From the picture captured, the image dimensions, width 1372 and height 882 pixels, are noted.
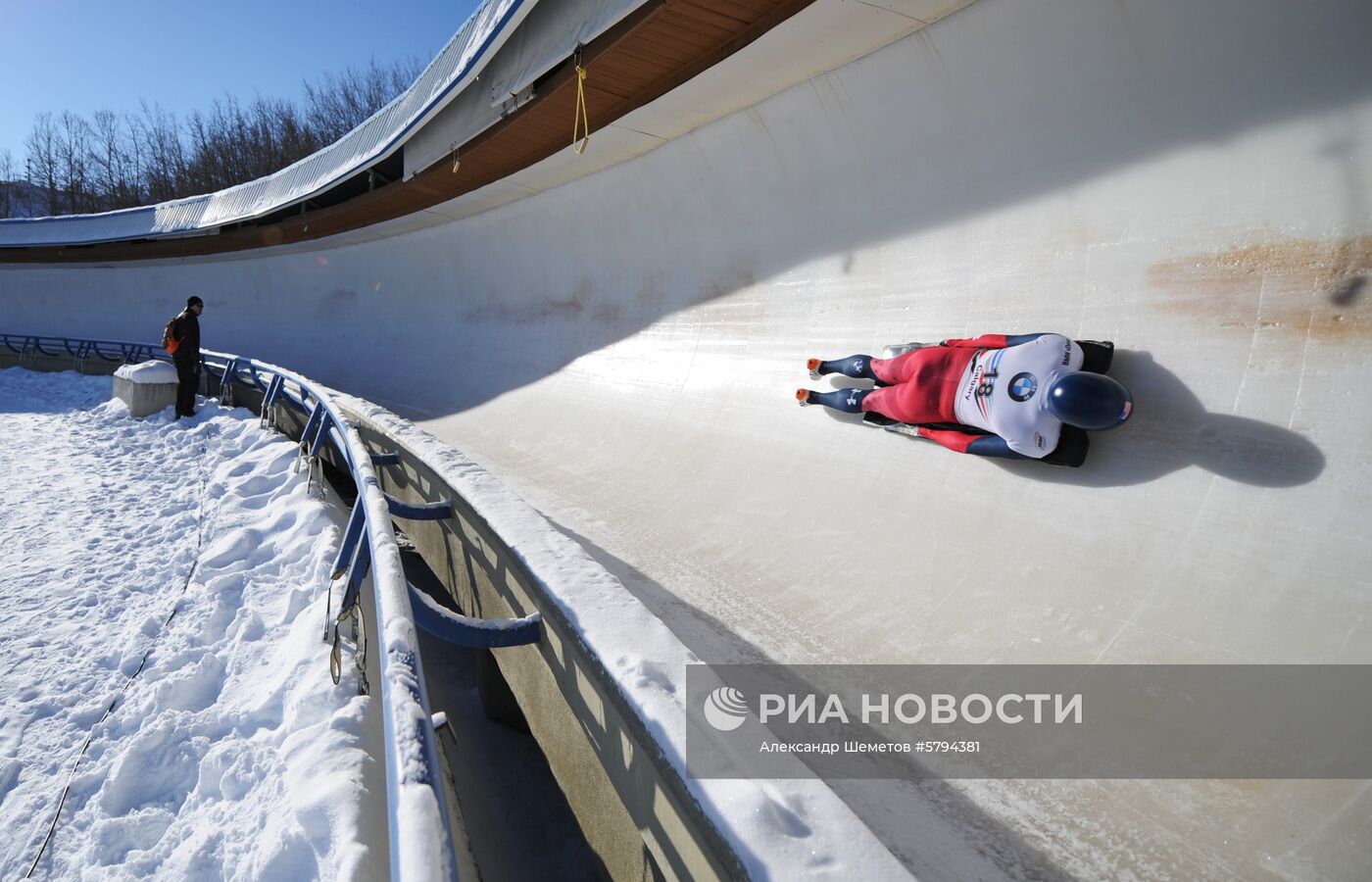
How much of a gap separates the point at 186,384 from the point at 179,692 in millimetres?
6076

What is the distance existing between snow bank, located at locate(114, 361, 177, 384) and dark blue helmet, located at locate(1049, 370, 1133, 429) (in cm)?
886

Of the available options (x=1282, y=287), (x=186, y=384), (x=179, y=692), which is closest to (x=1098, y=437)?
(x=1282, y=287)

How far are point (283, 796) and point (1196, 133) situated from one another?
3495 mm

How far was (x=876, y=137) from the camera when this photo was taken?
11.1ft

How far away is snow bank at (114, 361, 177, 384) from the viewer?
7199mm

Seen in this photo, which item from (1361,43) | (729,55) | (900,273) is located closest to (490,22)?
(729,55)

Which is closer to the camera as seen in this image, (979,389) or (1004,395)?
(1004,395)

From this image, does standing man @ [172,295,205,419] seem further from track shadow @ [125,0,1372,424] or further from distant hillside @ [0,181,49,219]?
distant hillside @ [0,181,49,219]

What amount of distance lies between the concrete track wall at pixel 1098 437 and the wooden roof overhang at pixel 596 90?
536 millimetres

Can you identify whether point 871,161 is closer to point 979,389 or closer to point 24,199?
point 979,389

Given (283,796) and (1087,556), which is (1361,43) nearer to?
(1087,556)

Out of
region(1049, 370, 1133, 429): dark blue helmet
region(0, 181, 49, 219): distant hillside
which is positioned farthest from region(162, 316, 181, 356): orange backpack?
region(0, 181, 49, 219): distant hillside

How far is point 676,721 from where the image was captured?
1.16 metres

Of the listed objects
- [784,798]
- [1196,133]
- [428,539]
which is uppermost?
[1196,133]
